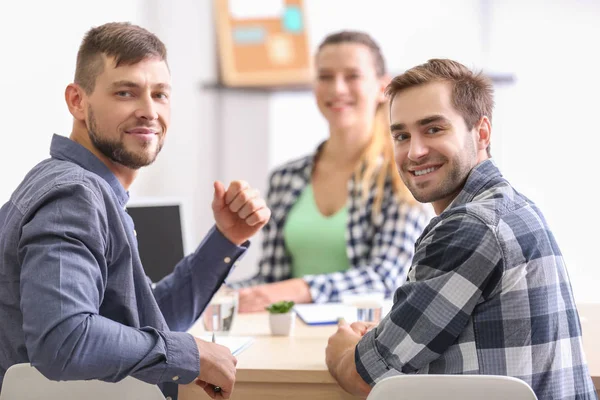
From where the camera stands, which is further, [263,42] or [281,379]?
[263,42]

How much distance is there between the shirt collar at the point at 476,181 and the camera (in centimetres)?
157

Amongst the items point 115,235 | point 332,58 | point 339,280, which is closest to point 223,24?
point 332,58

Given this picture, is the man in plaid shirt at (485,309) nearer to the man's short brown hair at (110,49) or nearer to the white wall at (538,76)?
the man's short brown hair at (110,49)

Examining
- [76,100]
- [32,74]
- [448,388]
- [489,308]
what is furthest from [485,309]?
[32,74]

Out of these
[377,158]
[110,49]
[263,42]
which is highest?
[263,42]

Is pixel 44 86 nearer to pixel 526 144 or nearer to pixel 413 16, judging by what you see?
pixel 413 16

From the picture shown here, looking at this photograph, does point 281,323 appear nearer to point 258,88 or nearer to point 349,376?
point 349,376

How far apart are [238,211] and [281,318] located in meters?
0.31

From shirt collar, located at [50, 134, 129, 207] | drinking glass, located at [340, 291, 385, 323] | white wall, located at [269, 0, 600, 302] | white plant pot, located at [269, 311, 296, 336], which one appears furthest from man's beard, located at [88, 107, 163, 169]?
white wall, located at [269, 0, 600, 302]

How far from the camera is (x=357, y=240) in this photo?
265 centimetres

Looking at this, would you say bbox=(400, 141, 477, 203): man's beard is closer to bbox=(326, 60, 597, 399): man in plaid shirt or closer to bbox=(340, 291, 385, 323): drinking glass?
bbox=(326, 60, 597, 399): man in plaid shirt

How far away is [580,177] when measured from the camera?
4051 mm

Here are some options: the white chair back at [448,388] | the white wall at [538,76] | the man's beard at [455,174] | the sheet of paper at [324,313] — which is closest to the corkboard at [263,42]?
the white wall at [538,76]

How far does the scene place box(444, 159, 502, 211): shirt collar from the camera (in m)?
1.57
